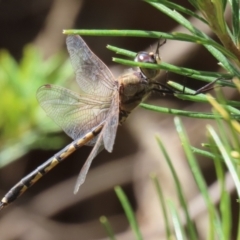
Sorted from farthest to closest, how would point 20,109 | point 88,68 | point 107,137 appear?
point 20,109 < point 88,68 < point 107,137

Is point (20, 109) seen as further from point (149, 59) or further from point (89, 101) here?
point (149, 59)

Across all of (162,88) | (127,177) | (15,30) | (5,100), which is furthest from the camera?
(15,30)

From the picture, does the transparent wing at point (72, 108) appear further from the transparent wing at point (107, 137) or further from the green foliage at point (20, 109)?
the green foliage at point (20, 109)

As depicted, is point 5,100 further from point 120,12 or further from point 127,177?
point 120,12

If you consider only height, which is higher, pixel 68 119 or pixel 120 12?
pixel 120 12

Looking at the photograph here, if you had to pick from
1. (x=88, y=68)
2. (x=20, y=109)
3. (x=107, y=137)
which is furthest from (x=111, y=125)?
(x=20, y=109)

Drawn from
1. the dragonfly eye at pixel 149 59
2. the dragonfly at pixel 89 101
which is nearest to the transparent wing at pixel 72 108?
the dragonfly at pixel 89 101

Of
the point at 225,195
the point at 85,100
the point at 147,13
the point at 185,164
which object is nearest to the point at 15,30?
the point at 147,13
